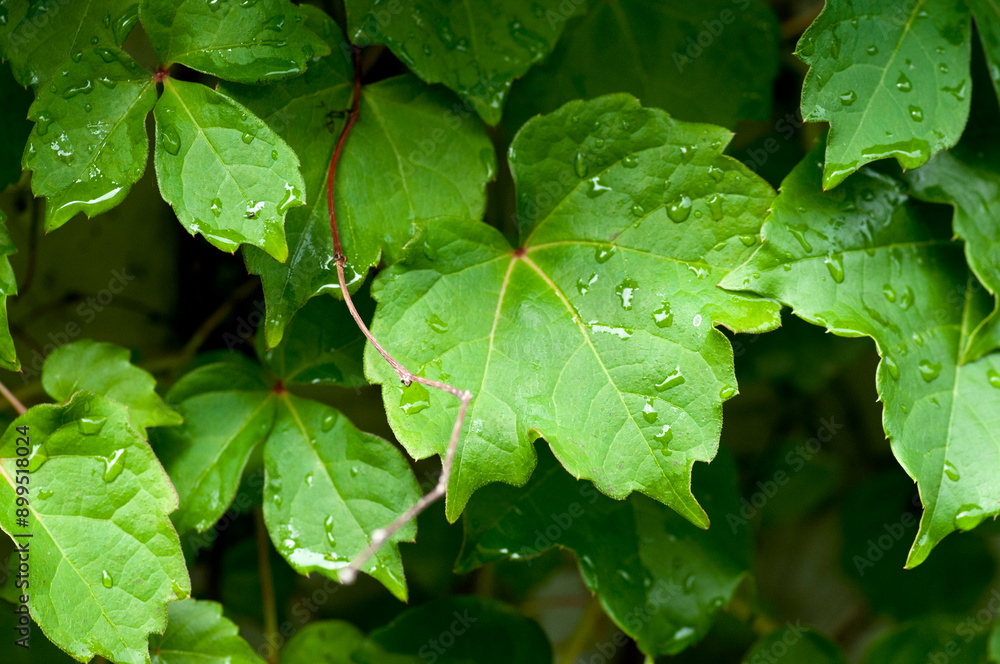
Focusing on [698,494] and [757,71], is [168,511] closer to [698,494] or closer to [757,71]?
[698,494]

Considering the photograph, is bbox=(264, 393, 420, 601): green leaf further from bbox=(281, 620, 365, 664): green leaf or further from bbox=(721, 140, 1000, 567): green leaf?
bbox=(721, 140, 1000, 567): green leaf

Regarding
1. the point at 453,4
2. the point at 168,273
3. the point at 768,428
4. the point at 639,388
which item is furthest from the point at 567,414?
the point at 768,428

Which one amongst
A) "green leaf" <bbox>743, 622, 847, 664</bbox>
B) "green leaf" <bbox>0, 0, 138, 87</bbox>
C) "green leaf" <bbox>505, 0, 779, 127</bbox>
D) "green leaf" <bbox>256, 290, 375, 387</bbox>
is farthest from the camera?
"green leaf" <bbox>743, 622, 847, 664</bbox>

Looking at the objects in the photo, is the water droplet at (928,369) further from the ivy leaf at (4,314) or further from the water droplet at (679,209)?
the ivy leaf at (4,314)

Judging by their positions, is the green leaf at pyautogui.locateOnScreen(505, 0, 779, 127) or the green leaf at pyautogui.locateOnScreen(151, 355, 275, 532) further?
the green leaf at pyautogui.locateOnScreen(505, 0, 779, 127)

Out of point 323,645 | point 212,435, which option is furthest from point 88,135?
Answer: point 323,645

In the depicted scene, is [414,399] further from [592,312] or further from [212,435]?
[212,435]

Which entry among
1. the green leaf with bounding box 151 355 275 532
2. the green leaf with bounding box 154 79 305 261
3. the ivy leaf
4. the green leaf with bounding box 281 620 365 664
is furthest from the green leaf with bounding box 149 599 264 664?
the green leaf with bounding box 154 79 305 261
